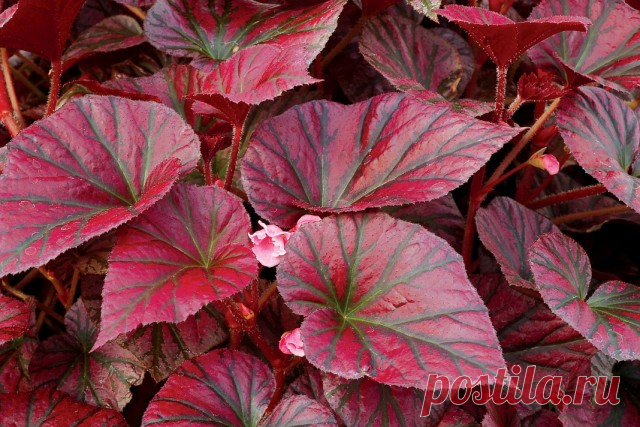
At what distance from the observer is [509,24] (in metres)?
0.68

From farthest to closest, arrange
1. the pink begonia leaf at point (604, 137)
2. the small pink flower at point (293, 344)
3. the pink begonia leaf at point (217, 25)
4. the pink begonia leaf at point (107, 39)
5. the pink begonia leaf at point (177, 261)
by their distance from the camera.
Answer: the pink begonia leaf at point (107, 39) < the pink begonia leaf at point (217, 25) < the pink begonia leaf at point (604, 137) < the small pink flower at point (293, 344) < the pink begonia leaf at point (177, 261)

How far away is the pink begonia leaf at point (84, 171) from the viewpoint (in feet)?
1.89

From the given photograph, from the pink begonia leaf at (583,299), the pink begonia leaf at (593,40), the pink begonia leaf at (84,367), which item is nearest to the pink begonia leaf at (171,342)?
the pink begonia leaf at (84,367)

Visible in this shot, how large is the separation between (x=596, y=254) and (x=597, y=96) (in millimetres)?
403

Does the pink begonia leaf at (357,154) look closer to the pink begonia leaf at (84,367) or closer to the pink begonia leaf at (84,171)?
the pink begonia leaf at (84,171)

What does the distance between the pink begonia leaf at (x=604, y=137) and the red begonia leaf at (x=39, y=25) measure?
0.69 meters

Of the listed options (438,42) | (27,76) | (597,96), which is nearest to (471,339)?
(597,96)

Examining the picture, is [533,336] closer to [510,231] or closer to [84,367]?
[510,231]

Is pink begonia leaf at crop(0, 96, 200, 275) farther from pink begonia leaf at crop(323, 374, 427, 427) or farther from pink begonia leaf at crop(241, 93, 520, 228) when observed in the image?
pink begonia leaf at crop(323, 374, 427, 427)

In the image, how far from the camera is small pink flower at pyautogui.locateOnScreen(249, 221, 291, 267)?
2.06 ft

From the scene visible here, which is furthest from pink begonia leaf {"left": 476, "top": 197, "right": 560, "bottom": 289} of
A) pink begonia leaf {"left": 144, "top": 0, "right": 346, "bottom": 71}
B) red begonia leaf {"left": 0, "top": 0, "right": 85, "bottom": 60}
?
red begonia leaf {"left": 0, "top": 0, "right": 85, "bottom": 60}

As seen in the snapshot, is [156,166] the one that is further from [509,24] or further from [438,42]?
[438,42]

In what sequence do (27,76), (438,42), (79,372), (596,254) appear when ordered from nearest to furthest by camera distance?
(79,372) < (438,42) < (596,254) < (27,76)

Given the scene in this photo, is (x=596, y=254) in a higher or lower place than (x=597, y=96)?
lower
